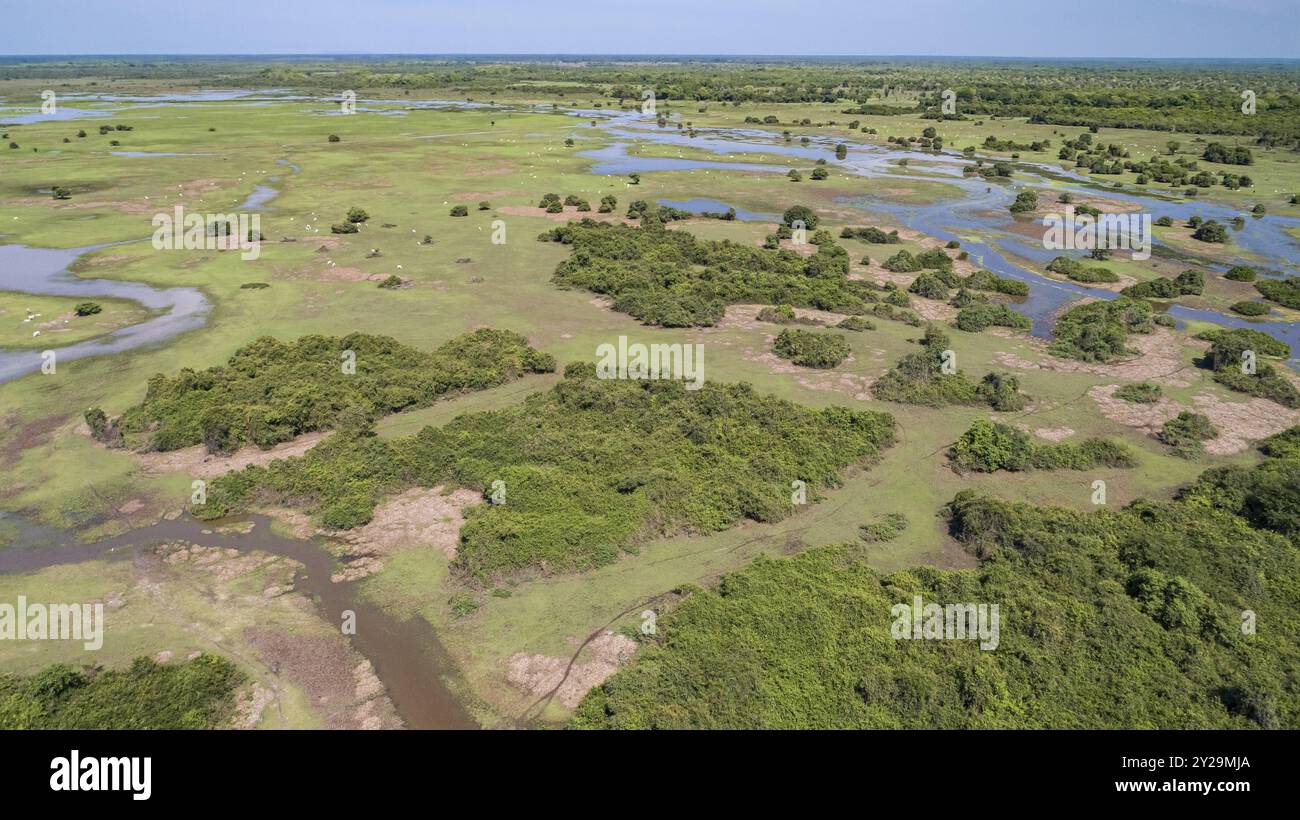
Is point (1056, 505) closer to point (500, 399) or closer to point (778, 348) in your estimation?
point (778, 348)

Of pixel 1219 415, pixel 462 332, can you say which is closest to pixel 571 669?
pixel 462 332

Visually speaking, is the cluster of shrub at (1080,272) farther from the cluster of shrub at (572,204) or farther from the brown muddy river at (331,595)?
the brown muddy river at (331,595)

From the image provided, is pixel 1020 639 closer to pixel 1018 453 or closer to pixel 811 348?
pixel 1018 453
